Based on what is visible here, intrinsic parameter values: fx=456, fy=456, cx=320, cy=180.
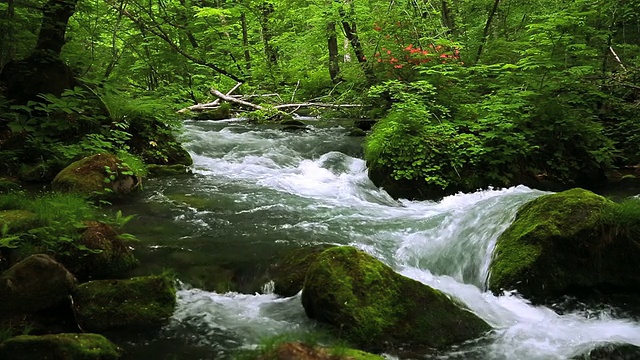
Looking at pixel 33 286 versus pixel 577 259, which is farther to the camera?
pixel 577 259

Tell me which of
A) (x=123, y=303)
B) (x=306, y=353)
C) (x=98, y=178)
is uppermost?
(x=98, y=178)

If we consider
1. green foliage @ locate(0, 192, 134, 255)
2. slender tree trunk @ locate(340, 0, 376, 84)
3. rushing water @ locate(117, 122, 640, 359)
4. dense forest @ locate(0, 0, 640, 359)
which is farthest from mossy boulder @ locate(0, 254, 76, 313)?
slender tree trunk @ locate(340, 0, 376, 84)

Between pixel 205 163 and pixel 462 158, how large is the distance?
5682 mm

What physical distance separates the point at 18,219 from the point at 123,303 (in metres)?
1.67

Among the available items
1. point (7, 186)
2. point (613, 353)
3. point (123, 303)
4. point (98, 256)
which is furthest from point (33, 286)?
point (613, 353)

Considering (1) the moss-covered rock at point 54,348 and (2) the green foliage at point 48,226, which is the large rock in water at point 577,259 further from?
(2) the green foliage at point 48,226

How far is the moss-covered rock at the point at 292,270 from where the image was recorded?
15.7 ft

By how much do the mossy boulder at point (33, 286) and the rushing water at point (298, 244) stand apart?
2.79ft

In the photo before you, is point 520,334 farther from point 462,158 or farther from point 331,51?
point 331,51

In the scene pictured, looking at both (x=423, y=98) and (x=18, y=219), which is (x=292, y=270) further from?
(x=423, y=98)

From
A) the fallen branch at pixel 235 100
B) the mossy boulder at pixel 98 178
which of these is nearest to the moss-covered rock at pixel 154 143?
the mossy boulder at pixel 98 178

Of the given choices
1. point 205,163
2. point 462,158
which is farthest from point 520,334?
point 205,163

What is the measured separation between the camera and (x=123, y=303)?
13.1ft

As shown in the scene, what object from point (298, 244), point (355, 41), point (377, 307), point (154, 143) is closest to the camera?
point (377, 307)
